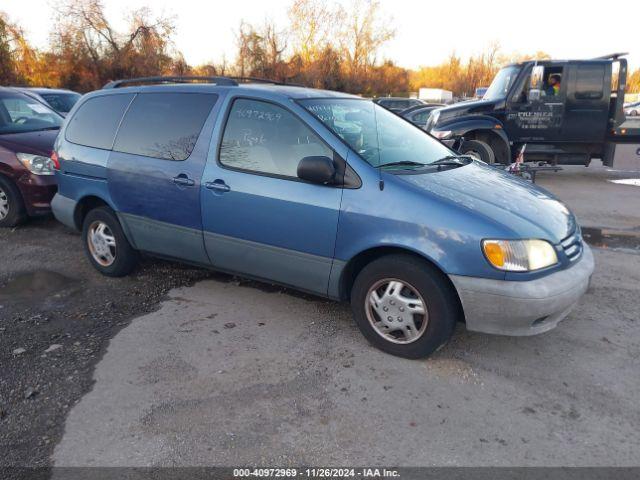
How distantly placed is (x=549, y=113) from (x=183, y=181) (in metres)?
8.29

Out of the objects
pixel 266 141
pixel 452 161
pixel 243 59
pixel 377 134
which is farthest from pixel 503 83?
pixel 243 59

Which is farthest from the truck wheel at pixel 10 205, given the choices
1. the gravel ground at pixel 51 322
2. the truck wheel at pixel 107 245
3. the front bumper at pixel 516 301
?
the front bumper at pixel 516 301

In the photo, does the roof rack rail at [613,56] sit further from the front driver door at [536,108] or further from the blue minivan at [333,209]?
the blue minivan at [333,209]

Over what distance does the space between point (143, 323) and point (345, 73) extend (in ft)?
135

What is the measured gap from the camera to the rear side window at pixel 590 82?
9.56 meters

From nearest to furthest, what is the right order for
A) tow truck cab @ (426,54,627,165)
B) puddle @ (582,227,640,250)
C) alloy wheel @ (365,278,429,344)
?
1. alloy wheel @ (365,278,429,344)
2. puddle @ (582,227,640,250)
3. tow truck cab @ (426,54,627,165)

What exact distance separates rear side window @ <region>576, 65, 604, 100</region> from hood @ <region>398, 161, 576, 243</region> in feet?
23.4

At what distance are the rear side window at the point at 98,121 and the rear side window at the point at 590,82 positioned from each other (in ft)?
28.2

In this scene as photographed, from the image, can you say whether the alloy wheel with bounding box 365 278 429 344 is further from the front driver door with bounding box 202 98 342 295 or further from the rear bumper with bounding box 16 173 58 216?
the rear bumper with bounding box 16 173 58 216

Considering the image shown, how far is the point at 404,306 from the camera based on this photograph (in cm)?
321

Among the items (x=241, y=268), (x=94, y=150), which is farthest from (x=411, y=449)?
(x=94, y=150)

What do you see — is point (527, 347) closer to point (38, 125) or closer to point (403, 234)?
point (403, 234)

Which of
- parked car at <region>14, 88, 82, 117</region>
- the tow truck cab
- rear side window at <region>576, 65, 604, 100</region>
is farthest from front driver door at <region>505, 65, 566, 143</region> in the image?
parked car at <region>14, 88, 82, 117</region>

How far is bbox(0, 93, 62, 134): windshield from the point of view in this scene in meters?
6.87
